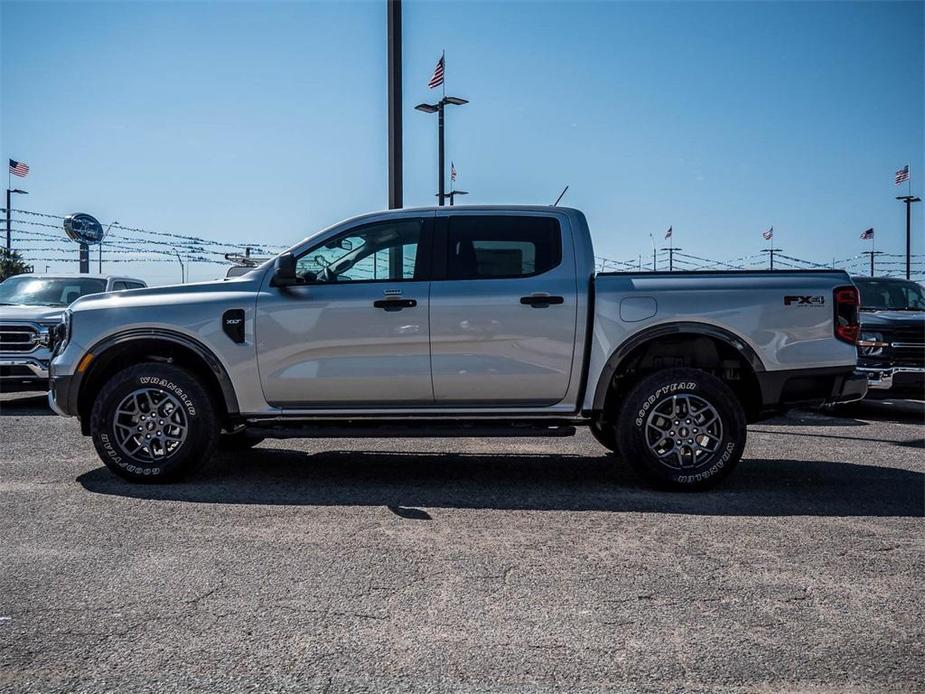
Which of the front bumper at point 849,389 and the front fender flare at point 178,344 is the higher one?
the front fender flare at point 178,344

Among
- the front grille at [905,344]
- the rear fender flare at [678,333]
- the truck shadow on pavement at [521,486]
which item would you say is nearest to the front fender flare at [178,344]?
the truck shadow on pavement at [521,486]

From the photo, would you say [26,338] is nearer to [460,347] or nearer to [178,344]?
[178,344]

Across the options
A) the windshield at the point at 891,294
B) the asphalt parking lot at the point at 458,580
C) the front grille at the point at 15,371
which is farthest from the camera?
the windshield at the point at 891,294

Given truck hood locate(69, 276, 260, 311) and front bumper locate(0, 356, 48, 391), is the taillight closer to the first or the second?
truck hood locate(69, 276, 260, 311)

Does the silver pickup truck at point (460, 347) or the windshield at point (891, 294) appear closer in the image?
the silver pickup truck at point (460, 347)

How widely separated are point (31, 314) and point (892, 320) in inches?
421

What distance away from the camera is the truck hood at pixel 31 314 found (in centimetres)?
1097

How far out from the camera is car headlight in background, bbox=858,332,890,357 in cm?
1034

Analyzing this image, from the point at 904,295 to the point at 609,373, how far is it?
771cm

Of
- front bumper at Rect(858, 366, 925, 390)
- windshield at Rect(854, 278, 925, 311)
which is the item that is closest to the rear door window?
front bumper at Rect(858, 366, 925, 390)

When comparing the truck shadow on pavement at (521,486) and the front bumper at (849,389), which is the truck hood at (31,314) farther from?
the front bumper at (849,389)

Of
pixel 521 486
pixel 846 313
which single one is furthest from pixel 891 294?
pixel 521 486

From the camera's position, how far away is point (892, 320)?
33.8 ft

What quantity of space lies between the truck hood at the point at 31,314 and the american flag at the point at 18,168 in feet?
67.6
